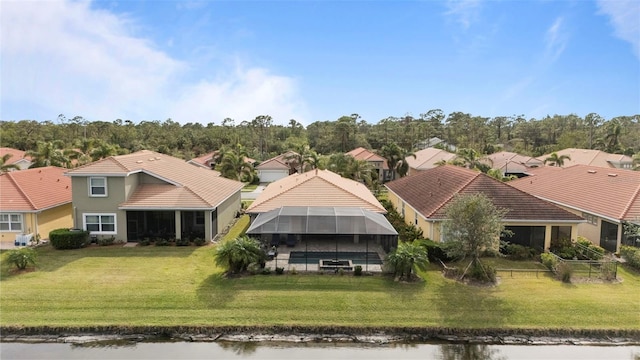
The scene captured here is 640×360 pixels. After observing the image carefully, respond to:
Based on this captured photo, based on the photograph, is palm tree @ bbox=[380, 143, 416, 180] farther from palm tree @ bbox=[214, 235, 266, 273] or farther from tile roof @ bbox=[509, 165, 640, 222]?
palm tree @ bbox=[214, 235, 266, 273]

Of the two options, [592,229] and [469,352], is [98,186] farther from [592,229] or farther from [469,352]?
[592,229]

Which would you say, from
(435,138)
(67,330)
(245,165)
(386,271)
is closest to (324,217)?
(386,271)

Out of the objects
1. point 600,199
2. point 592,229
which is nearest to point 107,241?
point 592,229

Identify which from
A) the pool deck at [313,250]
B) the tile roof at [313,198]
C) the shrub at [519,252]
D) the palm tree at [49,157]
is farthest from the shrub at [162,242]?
the palm tree at [49,157]

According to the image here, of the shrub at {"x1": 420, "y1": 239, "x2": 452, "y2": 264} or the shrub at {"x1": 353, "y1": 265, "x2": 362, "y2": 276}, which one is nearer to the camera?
the shrub at {"x1": 353, "y1": 265, "x2": 362, "y2": 276}

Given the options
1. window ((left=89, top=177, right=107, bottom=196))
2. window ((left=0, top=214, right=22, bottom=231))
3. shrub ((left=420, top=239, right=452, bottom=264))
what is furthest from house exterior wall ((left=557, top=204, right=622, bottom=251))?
window ((left=0, top=214, right=22, bottom=231))

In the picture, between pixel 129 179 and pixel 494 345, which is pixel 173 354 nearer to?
pixel 494 345
